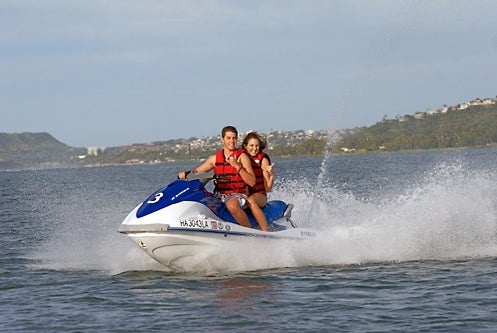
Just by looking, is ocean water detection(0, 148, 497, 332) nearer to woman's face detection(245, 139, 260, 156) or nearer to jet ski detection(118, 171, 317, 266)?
jet ski detection(118, 171, 317, 266)

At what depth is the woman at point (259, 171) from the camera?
1145 centimetres

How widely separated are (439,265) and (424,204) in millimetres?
2736

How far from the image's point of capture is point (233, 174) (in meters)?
11.4

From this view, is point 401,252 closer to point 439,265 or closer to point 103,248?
point 439,265

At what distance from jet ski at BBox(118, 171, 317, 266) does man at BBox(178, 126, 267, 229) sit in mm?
145

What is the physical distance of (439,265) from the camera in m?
11.3

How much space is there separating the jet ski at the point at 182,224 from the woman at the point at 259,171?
32cm

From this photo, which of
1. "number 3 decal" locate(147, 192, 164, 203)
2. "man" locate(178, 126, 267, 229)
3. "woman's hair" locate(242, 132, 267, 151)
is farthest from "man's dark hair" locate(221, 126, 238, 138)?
"number 3 decal" locate(147, 192, 164, 203)

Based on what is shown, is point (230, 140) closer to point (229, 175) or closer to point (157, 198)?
point (229, 175)

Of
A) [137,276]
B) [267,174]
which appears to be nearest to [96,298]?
[137,276]

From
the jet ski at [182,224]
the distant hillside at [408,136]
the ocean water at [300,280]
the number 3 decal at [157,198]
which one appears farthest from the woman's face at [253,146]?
the distant hillside at [408,136]

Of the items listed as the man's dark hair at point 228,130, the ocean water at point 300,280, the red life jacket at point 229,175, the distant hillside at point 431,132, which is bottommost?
the ocean water at point 300,280

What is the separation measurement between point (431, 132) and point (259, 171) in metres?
149

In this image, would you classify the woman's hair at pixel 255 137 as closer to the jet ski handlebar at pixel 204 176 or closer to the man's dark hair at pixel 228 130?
the man's dark hair at pixel 228 130
